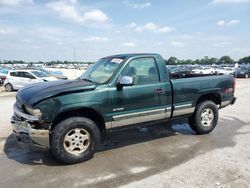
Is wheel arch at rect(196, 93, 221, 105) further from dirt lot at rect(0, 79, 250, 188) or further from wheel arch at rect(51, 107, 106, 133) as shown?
wheel arch at rect(51, 107, 106, 133)

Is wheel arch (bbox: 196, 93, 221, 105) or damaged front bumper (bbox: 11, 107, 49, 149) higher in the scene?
wheel arch (bbox: 196, 93, 221, 105)

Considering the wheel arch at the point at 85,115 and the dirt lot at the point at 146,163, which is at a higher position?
the wheel arch at the point at 85,115

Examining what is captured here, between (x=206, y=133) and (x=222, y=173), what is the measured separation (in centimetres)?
252

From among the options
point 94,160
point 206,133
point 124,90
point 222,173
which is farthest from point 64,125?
point 206,133

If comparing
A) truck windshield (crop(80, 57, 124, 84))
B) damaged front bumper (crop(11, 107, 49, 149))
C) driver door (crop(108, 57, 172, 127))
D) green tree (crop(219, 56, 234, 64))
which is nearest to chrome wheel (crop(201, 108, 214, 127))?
driver door (crop(108, 57, 172, 127))

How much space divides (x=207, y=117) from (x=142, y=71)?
2269 mm

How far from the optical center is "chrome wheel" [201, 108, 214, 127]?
268 inches

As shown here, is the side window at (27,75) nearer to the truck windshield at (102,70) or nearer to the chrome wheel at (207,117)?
the truck windshield at (102,70)

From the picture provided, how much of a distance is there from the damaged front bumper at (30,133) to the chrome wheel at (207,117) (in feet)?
→ 12.7

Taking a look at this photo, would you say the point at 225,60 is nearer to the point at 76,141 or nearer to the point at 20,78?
the point at 20,78

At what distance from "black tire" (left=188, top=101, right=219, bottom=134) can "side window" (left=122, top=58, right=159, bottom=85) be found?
154 centimetres

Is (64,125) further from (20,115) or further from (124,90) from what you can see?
(124,90)

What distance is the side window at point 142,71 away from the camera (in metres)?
5.57

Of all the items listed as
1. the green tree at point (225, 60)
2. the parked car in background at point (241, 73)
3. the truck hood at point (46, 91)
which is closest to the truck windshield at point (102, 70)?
the truck hood at point (46, 91)
